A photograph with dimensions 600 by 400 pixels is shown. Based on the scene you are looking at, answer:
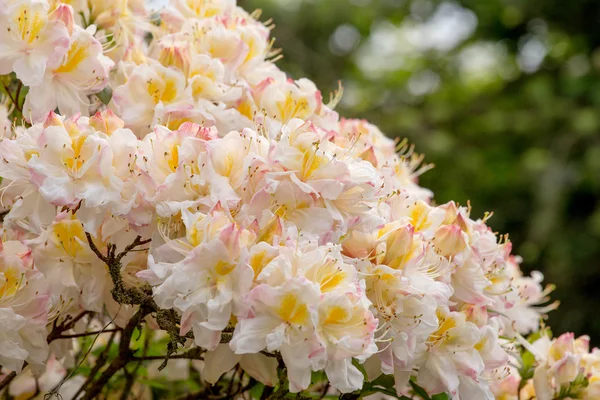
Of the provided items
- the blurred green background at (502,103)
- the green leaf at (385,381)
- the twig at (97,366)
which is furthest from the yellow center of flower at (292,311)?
the blurred green background at (502,103)

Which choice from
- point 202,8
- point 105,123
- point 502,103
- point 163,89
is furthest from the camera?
point 502,103

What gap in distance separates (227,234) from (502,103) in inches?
132

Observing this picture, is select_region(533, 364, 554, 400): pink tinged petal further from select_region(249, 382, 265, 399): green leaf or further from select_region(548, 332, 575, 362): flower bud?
select_region(249, 382, 265, 399): green leaf

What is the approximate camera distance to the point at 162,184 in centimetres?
69

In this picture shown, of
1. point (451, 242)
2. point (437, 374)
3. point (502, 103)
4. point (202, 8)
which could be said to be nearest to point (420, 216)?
point (451, 242)

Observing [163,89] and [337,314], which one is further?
[163,89]

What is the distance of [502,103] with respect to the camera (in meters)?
3.82

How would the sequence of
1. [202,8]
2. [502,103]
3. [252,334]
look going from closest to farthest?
[252,334] < [202,8] < [502,103]

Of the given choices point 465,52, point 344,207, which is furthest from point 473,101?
point 344,207

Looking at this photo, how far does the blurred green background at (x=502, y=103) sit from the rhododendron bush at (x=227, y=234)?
2451 millimetres

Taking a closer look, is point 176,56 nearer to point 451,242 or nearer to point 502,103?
point 451,242

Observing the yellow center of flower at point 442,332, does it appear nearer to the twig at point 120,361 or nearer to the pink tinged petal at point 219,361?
the pink tinged petal at point 219,361

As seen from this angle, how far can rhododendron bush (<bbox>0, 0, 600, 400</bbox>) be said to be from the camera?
25.8 inches

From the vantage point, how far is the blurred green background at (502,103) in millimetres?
3326
